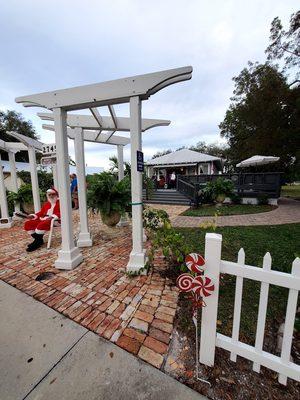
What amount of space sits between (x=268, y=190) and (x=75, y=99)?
9.88 meters

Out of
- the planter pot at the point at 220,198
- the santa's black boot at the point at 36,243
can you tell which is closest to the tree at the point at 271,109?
the planter pot at the point at 220,198

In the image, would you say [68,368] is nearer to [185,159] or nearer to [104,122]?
Answer: [104,122]

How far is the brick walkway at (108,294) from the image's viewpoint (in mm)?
1731

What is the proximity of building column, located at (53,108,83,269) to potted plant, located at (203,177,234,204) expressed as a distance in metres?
7.69

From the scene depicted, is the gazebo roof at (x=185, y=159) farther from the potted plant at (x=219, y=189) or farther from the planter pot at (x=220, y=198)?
the planter pot at (x=220, y=198)

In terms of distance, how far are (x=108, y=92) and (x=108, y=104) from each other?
29 centimetres

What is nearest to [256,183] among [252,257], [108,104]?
[252,257]

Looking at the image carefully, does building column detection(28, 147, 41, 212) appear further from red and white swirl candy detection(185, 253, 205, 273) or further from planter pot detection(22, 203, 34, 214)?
red and white swirl candy detection(185, 253, 205, 273)

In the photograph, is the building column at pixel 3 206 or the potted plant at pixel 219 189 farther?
the potted plant at pixel 219 189

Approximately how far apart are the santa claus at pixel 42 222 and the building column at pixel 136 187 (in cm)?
212

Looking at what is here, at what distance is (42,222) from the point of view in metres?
3.91

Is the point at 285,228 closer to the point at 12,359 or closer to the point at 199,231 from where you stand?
the point at 199,231

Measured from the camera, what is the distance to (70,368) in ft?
4.74

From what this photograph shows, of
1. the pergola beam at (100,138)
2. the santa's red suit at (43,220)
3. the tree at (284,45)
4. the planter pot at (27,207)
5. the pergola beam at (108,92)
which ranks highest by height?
the tree at (284,45)
